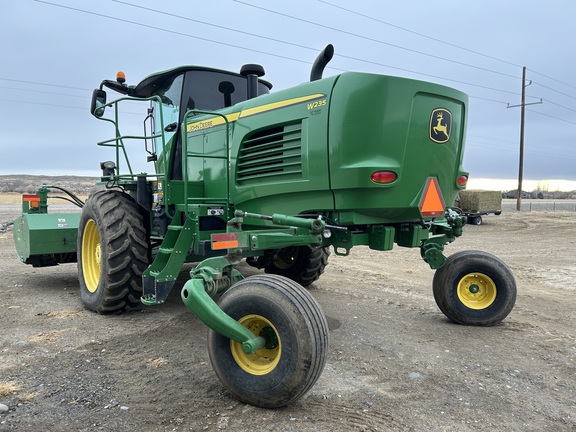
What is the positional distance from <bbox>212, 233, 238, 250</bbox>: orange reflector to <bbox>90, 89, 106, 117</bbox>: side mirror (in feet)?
9.40

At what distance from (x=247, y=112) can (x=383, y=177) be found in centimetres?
166

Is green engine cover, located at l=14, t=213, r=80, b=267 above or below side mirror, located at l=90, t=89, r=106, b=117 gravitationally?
below

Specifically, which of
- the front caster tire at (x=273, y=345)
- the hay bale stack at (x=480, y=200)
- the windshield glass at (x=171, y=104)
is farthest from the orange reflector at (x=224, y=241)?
the hay bale stack at (x=480, y=200)

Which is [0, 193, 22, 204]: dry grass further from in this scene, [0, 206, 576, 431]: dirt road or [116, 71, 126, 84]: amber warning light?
[116, 71, 126, 84]: amber warning light

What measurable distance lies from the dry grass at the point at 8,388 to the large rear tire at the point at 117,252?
5.46 feet

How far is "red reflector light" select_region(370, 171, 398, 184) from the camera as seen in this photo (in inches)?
149

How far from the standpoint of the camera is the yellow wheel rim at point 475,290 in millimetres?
5051

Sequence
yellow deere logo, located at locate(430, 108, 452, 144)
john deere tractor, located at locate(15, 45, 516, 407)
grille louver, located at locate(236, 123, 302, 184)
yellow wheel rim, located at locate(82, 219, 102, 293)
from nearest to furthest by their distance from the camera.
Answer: john deere tractor, located at locate(15, 45, 516, 407) < yellow deere logo, located at locate(430, 108, 452, 144) < grille louver, located at locate(236, 123, 302, 184) < yellow wheel rim, located at locate(82, 219, 102, 293)

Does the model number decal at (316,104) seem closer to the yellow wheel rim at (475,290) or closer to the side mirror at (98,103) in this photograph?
the yellow wheel rim at (475,290)

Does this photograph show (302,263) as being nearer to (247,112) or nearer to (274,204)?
(274,204)

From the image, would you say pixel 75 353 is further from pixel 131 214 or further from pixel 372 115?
pixel 372 115

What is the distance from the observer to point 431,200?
4145 millimetres

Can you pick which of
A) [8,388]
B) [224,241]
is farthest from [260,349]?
[8,388]

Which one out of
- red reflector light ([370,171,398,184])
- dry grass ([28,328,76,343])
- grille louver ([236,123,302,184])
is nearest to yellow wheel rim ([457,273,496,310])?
red reflector light ([370,171,398,184])
